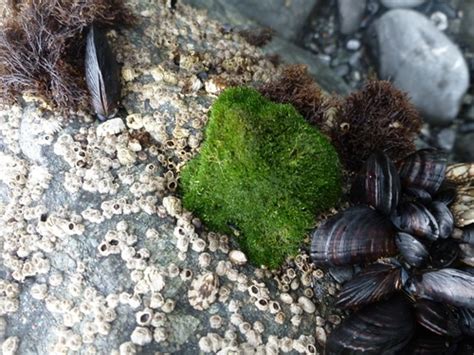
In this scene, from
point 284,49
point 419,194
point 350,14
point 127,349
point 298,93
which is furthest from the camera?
point 350,14

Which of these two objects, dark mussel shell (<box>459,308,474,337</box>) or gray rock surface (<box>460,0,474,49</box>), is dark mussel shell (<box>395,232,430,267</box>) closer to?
dark mussel shell (<box>459,308,474,337</box>)

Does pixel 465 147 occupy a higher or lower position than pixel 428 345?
lower

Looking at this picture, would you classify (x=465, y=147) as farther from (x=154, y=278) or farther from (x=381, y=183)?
(x=154, y=278)

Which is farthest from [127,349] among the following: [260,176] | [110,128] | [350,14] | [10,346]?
[350,14]

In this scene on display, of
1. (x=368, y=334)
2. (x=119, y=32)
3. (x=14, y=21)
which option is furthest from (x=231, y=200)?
(x=14, y=21)

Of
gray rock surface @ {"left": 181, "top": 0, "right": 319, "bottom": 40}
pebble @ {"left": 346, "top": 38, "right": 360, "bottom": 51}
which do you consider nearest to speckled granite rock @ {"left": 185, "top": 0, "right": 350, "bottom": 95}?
gray rock surface @ {"left": 181, "top": 0, "right": 319, "bottom": 40}

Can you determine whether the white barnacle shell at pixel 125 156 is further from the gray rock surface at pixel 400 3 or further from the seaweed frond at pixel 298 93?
the gray rock surface at pixel 400 3
